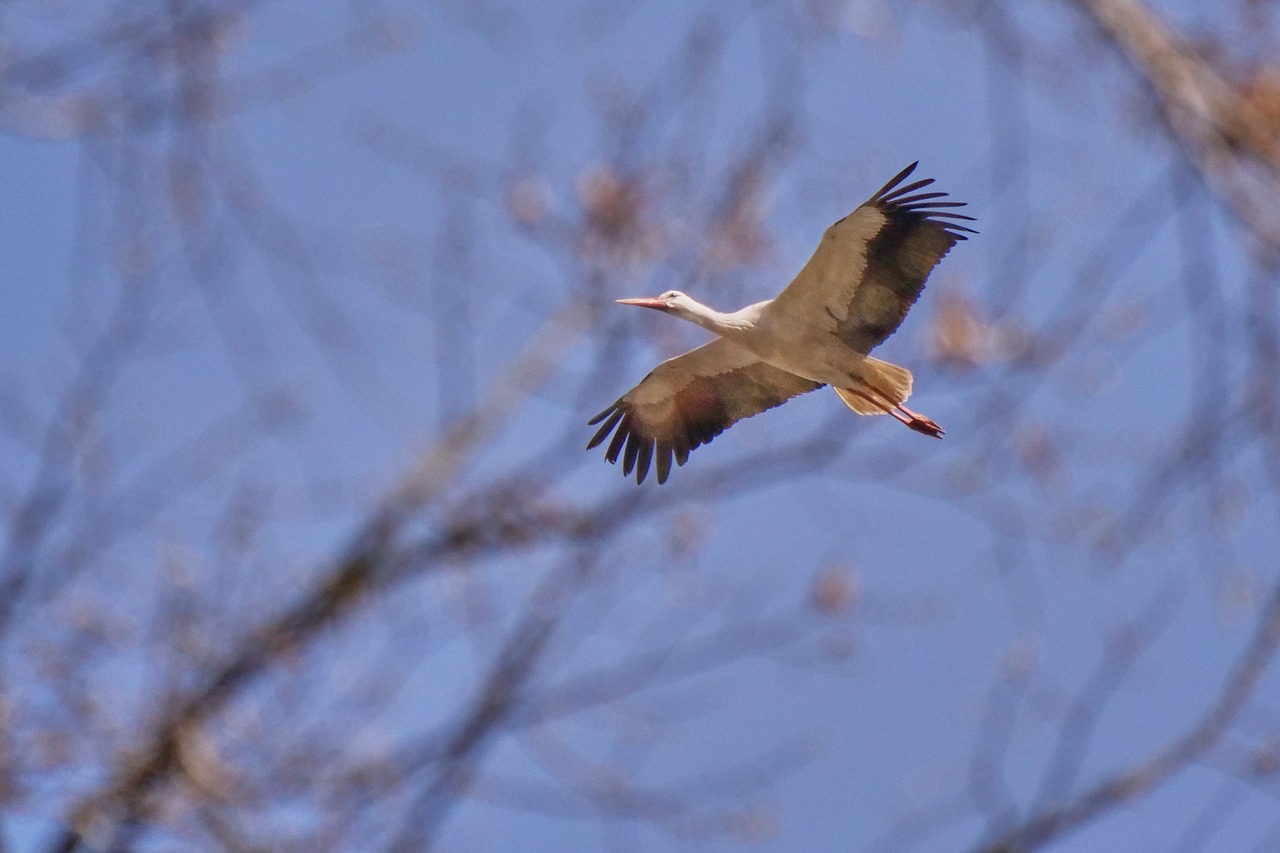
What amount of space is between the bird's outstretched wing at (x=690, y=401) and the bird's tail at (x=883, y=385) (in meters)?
0.16

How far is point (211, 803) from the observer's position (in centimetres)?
579

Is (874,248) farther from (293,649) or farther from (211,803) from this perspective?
(293,649)

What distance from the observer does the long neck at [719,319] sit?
124 inches

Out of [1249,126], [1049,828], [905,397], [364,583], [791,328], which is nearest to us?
[791,328]

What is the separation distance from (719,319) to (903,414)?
1.70ft

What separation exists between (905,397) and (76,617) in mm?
4792

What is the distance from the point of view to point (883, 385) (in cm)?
344

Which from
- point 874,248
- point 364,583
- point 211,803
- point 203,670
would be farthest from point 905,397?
point 364,583

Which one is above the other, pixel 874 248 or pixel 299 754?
pixel 299 754

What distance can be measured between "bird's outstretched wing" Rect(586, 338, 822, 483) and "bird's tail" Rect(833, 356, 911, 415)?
159 mm

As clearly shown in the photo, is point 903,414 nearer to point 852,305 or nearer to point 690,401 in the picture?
point 852,305

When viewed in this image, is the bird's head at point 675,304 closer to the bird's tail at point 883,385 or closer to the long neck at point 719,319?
the long neck at point 719,319

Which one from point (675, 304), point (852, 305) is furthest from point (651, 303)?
point (852, 305)

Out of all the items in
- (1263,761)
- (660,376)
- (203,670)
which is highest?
(203,670)
